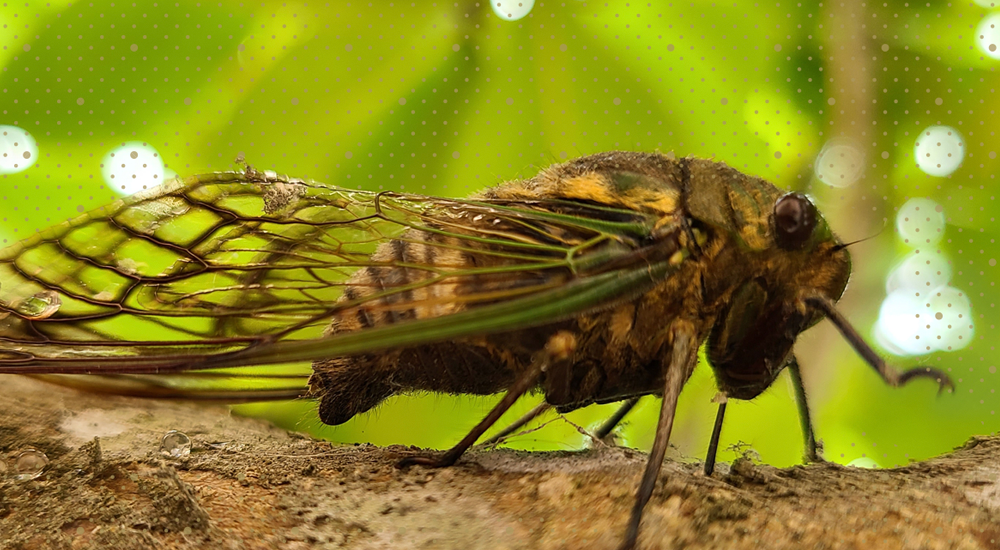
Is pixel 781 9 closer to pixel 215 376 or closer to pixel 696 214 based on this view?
pixel 696 214

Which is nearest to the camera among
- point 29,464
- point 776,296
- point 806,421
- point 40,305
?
point 29,464

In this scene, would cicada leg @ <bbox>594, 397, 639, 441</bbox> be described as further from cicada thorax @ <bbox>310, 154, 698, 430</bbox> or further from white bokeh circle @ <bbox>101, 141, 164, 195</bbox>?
white bokeh circle @ <bbox>101, 141, 164, 195</bbox>

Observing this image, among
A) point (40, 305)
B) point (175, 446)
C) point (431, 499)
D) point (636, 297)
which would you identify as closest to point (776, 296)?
point (636, 297)

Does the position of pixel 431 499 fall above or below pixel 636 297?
below

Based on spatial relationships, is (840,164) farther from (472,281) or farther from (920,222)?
(472,281)

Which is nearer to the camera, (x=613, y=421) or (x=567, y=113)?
(x=613, y=421)

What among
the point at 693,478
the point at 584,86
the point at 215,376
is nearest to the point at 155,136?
the point at 215,376
